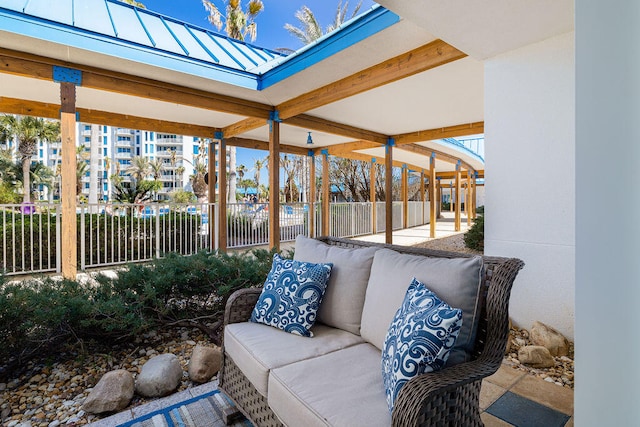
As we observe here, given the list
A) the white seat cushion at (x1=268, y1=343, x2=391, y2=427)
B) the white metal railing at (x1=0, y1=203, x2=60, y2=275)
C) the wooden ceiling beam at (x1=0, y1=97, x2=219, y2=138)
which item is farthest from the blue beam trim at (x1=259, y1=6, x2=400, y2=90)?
the white metal railing at (x1=0, y1=203, x2=60, y2=275)

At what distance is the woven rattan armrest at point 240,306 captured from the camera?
200 centimetres

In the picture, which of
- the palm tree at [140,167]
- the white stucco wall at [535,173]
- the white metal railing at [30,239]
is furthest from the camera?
the palm tree at [140,167]

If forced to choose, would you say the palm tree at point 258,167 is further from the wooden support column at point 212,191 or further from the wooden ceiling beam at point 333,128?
the wooden ceiling beam at point 333,128

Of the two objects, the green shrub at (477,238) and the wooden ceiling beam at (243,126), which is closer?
the wooden ceiling beam at (243,126)

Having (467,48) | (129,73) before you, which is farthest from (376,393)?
(129,73)

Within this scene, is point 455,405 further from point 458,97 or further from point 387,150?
point 387,150

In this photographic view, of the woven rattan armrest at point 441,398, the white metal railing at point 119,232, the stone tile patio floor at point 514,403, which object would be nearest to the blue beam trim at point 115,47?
the white metal railing at point 119,232

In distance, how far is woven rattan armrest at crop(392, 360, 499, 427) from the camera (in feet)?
3.25

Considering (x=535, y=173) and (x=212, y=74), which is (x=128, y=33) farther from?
(x=535, y=173)

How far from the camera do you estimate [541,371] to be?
2.28 metres

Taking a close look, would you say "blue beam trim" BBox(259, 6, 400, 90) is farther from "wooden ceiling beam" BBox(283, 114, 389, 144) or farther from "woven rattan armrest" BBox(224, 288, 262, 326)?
"woven rattan armrest" BBox(224, 288, 262, 326)

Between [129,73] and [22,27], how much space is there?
1.07 meters

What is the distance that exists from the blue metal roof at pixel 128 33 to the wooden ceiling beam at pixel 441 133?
3.66m

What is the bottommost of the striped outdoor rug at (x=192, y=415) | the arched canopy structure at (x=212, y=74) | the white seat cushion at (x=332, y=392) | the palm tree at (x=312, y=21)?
the striped outdoor rug at (x=192, y=415)
